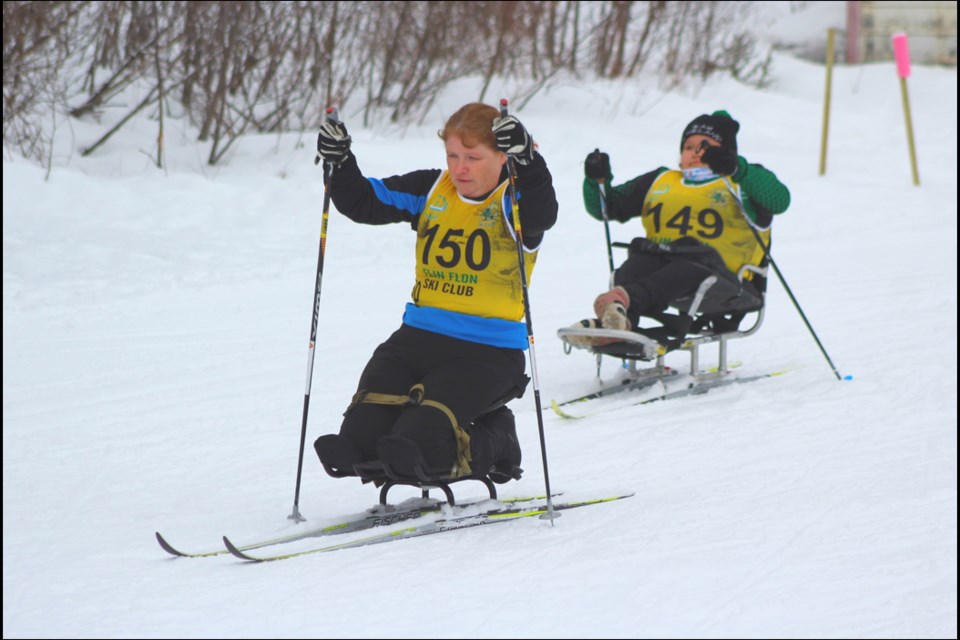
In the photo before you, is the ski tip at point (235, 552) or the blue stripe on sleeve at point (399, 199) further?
the blue stripe on sleeve at point (399, 199)

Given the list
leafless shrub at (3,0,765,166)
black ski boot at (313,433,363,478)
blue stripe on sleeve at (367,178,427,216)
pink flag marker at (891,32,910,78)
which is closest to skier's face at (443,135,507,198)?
blue stripe on sleeve at (367,178,427,216)

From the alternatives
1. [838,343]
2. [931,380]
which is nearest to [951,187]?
[838,343]

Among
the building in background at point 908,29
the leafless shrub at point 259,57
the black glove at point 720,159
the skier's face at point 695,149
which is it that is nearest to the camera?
the black glove at point 720,159

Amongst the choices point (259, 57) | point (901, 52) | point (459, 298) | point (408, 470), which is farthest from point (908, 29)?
point (408, 470)

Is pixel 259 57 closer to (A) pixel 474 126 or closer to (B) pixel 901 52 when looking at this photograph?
(B) pixel 901 52

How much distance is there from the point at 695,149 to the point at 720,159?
0.27 m

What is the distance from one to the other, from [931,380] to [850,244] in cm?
380

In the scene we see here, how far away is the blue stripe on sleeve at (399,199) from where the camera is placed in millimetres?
3898

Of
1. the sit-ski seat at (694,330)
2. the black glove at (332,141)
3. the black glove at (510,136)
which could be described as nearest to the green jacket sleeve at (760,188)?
the sit-ski seat at (694,330)

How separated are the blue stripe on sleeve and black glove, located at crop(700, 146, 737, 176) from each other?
81.0 inches

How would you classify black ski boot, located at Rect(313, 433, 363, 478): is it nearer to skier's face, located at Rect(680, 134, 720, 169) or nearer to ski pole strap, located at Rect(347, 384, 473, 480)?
ski pole strap, located at Rect(347, 384, 473, 480)

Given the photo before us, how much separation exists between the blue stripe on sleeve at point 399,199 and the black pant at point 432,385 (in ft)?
1.29

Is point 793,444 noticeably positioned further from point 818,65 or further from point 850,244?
point 818,65

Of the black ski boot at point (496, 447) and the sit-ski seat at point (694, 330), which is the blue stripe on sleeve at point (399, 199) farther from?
the sit-ski seat at point (694, 330)
